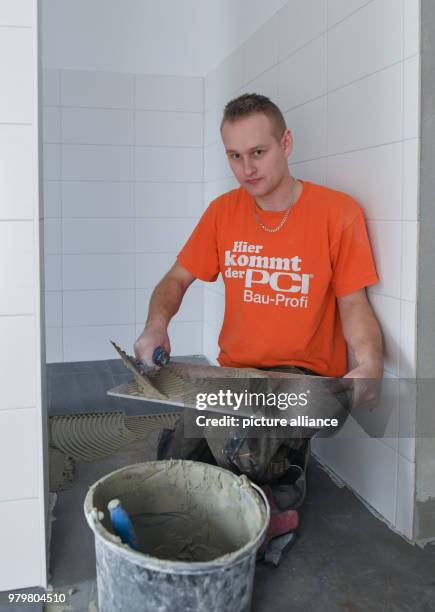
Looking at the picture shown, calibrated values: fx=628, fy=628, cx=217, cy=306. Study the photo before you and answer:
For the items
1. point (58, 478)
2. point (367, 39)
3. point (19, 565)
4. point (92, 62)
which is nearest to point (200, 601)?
point (19, 565)

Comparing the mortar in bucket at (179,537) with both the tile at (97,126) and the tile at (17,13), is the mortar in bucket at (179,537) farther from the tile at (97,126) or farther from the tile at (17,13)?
the tile at (97,126)

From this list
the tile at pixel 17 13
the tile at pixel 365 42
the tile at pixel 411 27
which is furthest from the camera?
the tile at pixel 365 42

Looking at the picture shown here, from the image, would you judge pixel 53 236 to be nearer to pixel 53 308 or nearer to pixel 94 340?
pixel 53 308

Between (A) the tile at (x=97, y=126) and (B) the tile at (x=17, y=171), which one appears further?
(A) the tile at (x=97, y=126)

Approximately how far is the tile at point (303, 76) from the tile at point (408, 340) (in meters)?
0.87

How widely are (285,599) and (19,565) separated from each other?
65cm

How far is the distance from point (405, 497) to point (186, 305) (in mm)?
2238

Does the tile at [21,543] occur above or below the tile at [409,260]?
below

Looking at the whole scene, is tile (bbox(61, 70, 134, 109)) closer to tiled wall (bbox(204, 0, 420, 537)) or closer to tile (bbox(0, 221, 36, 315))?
tiled wall (bbox(204, 0, 420, 537))

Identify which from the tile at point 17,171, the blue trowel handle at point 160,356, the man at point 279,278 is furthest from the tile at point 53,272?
the tile at point 17,171

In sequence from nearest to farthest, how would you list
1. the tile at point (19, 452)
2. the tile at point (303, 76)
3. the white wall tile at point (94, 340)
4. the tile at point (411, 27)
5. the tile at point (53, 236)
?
the tile at point (19, 452), the tile at point (411, 27), the tile at point (303, 76), the tile at point (53, 236), the white wall tile at point (94, 340)

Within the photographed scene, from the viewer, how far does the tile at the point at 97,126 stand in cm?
350

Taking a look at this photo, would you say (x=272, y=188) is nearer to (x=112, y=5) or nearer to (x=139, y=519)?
(x=139, y=519)

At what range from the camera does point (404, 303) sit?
173 cm
